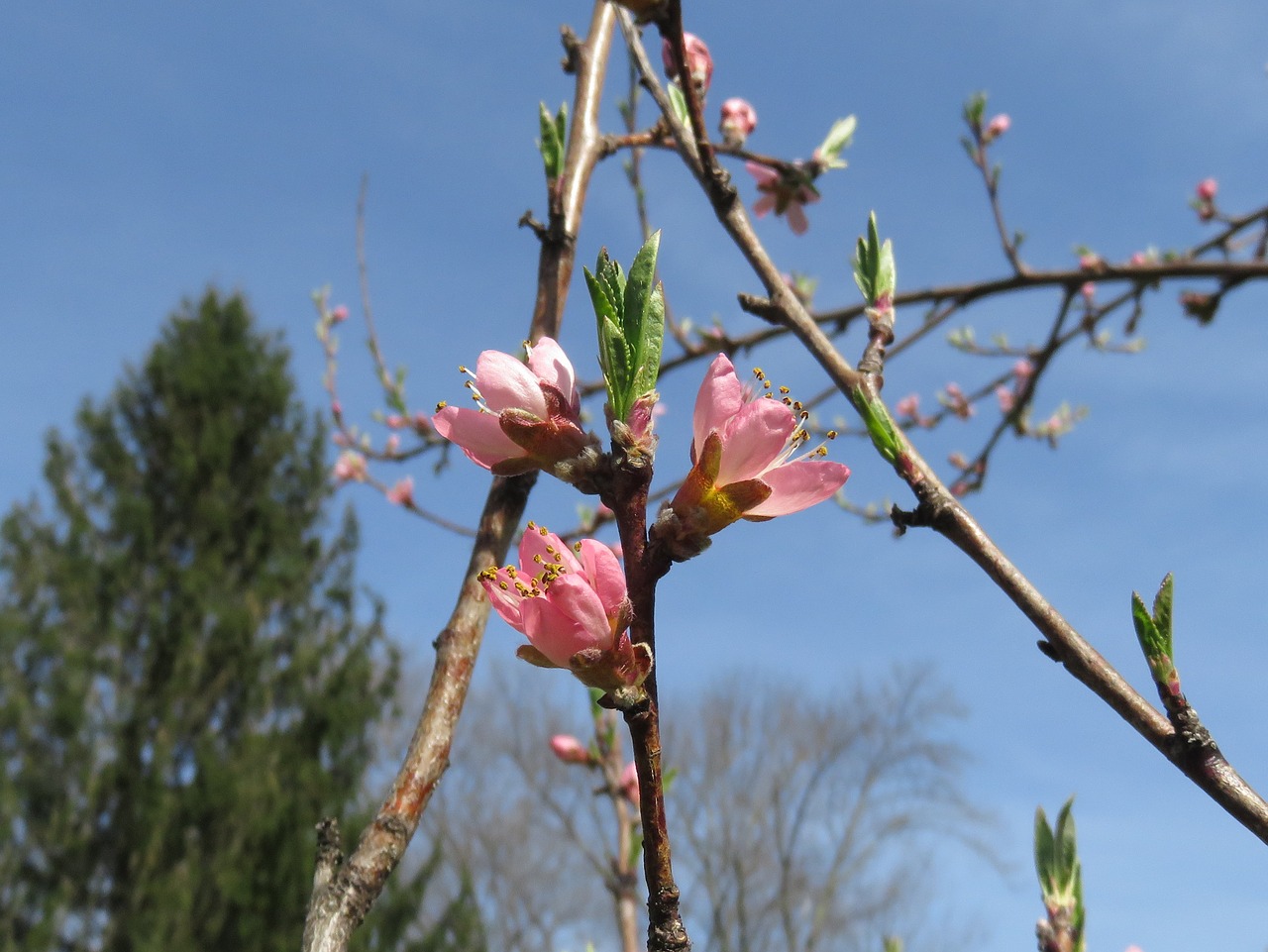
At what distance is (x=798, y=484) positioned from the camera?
53cm

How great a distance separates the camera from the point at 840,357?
0.72 meters

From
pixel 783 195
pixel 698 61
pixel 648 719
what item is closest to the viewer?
pixel 648 719

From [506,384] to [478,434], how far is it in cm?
4

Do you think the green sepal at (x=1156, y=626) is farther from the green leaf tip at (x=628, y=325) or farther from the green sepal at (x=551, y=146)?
the green sepal at (x=551, y=146)

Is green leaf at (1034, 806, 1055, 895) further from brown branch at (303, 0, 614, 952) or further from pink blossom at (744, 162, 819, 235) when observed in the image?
pink blossom at (744, 162, 819, 235)

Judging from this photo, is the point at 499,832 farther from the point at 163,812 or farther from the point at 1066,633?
the point at 1066,633

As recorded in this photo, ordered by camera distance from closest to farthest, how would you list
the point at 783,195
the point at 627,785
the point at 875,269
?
1. the point at 875,269
2. the point at 783,195
3. the point at 627,785

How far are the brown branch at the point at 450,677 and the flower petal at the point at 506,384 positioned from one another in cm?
23

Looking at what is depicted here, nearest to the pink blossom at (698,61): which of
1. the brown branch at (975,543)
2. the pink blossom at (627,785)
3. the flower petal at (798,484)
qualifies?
the brown branch at (975,543)

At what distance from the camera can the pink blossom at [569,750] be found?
189cm

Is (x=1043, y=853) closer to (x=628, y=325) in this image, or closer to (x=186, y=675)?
(x=628, y=325)

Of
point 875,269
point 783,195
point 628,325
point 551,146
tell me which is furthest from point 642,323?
point 783,195

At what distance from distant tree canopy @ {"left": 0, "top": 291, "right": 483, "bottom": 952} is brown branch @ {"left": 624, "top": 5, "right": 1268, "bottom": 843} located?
9.87 meters

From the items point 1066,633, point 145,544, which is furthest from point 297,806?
point 1066,633
